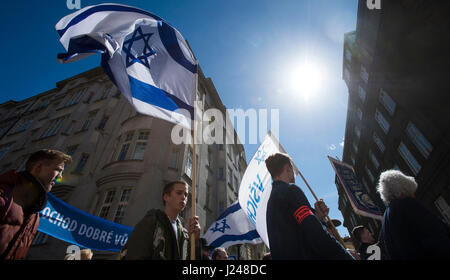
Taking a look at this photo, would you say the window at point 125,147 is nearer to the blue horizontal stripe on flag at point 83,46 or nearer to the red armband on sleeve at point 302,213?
the blue horizontal stripe on flag at point 83,46

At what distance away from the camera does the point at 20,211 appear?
71.5 inches

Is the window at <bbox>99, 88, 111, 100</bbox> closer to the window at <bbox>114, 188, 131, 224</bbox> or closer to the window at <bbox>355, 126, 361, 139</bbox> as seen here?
the window at <bbox>114, 188, 131, 224</bbox>

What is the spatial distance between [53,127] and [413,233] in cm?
2628

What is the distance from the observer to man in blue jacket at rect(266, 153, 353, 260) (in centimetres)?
165

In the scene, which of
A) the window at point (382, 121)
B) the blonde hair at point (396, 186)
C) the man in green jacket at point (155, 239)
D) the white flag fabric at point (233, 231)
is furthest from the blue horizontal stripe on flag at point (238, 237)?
the window at point (382, 121)

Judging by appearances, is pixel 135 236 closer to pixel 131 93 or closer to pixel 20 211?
pixel 20 211

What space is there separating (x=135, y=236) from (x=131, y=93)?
2.63m

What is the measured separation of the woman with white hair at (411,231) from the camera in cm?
188

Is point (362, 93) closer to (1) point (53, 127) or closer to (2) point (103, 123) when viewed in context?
(2) point (103, 123)

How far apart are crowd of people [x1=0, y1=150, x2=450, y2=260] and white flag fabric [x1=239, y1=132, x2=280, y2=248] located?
1.91 metres


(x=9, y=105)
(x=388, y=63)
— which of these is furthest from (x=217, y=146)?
(x=9, y=105)

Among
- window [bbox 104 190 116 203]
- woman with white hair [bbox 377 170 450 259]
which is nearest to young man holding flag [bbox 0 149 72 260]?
woman with white hair [bbox 377 170 450 259]

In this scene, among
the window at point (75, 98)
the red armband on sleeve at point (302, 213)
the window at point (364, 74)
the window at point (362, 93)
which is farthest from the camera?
the window at point (362, 93)

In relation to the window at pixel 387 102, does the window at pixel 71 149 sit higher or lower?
lower
